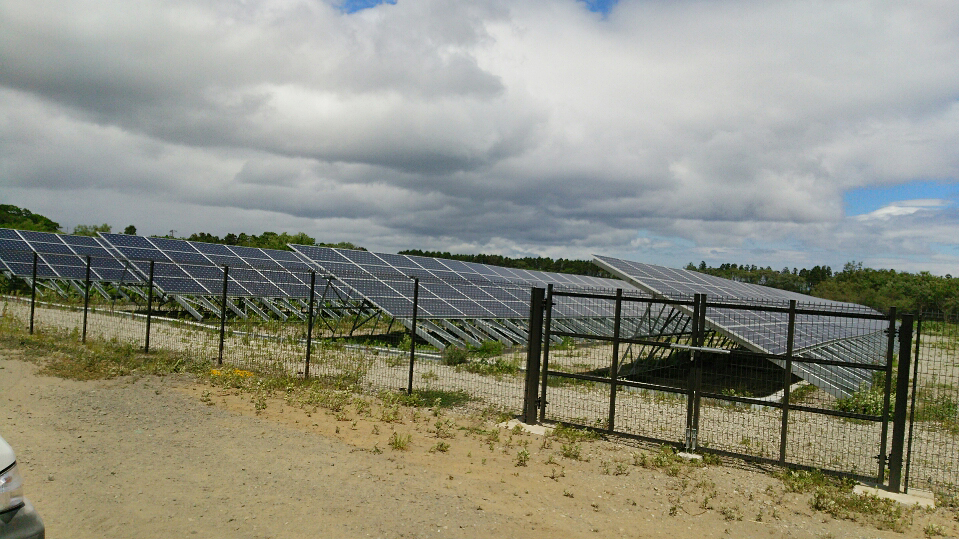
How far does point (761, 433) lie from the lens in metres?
9.68

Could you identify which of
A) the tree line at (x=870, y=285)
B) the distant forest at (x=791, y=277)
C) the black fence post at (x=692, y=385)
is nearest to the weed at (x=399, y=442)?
the black fence post at (x=692, y=385)

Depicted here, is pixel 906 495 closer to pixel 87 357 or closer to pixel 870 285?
pixel 87 357

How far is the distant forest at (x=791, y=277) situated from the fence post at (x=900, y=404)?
36.3m

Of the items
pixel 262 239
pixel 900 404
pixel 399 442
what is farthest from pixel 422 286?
pixel 262 239

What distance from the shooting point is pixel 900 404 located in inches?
275

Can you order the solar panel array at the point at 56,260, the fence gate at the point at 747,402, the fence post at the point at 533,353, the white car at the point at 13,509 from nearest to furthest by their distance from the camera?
the white car at the point at 13,509, the fence gate at the point at 747,402, the fence post at the point at 533,353, the solar panel array at the point at 56,260

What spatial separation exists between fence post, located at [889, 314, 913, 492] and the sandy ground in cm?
64

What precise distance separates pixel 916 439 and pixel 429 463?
810 cm

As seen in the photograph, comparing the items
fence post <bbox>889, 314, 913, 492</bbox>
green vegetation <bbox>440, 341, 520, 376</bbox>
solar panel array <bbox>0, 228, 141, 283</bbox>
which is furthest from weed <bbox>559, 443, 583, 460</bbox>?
solar panel array <bbox>0, 228, 141, 283</bbox>

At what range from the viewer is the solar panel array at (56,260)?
2264 cm

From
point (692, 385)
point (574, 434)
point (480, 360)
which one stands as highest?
point (692, 385)

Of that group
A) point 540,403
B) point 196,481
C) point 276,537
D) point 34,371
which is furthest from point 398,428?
point 34,371

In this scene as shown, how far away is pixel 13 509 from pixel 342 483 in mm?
3210

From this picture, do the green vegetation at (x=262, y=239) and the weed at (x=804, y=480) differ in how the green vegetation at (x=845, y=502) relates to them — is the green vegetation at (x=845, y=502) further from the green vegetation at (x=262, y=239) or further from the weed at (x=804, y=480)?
the green vegetation at (x=262, y=239)
